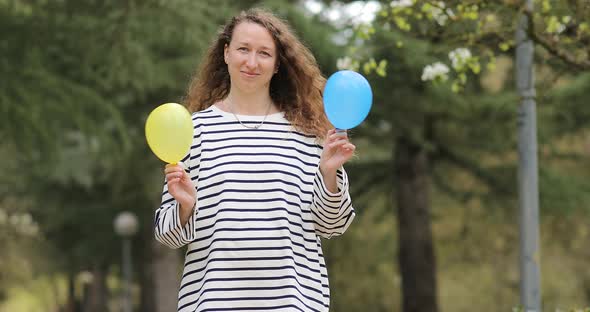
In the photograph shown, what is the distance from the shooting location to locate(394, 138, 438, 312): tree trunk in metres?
13.1

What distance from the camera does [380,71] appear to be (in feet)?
17.0

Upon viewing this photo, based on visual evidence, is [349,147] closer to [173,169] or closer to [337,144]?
[337,144]

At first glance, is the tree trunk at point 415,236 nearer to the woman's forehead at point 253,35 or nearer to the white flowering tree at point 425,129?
the white flowering tree at point 425,129

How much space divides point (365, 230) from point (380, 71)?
1302cm

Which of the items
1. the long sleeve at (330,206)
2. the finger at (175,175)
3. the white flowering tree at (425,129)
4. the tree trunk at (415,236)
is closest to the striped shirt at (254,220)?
the long sleeve at (330,206)

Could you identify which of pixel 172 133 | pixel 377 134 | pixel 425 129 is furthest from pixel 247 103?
pixel 425 129

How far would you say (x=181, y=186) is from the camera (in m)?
2.79

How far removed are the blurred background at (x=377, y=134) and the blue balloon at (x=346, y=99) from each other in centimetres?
173

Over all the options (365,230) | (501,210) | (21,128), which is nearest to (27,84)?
(21,128)

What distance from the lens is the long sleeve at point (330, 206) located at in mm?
2830

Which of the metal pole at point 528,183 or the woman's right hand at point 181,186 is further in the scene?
the metal pole at point 528,183

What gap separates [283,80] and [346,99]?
0.36 meters

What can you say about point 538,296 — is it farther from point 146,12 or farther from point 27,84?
point 27,84

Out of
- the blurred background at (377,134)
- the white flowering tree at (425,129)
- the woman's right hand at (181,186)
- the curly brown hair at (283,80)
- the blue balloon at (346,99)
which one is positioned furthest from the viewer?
the white flowering tree at (425,129)
